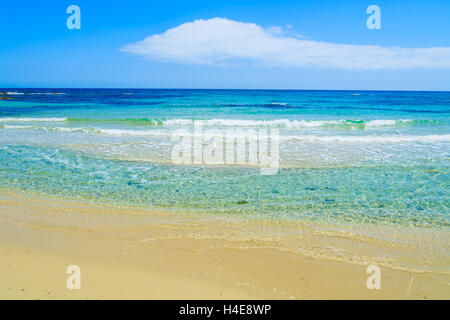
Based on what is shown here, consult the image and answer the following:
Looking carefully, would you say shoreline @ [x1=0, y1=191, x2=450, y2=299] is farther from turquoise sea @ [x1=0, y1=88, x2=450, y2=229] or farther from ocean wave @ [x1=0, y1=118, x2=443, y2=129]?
ocean wave @ [x1=0, y1=118, x2=443, y2=129]

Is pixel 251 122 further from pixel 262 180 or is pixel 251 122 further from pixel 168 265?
pixel 168 265

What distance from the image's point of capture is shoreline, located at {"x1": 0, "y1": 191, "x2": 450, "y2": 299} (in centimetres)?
346

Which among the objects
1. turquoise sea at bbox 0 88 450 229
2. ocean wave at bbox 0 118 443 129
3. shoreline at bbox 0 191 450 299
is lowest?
shoreline at bbox 0 191 450 299

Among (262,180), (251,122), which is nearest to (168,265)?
(262,180)

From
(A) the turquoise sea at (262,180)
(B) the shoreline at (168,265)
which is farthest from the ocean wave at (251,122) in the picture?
(B) the shoreline at (168,265)

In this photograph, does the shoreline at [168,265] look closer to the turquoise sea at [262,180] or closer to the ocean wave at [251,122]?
the turquoise sea at [262,180]

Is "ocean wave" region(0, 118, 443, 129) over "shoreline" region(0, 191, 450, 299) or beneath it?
over

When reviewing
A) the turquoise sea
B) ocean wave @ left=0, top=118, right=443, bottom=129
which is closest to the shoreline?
the turquoise sea

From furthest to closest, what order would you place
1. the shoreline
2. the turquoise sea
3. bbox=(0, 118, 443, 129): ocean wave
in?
bbox=(0, 118, 443, 129): ocean wave < the turquoise sea < the shoreline

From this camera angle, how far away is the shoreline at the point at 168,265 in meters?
3.46

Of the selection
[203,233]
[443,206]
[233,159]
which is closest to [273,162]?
[233,159]

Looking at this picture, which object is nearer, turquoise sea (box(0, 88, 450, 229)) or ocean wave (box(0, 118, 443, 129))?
turquoise sea (box(0, 88, 450, 229))
